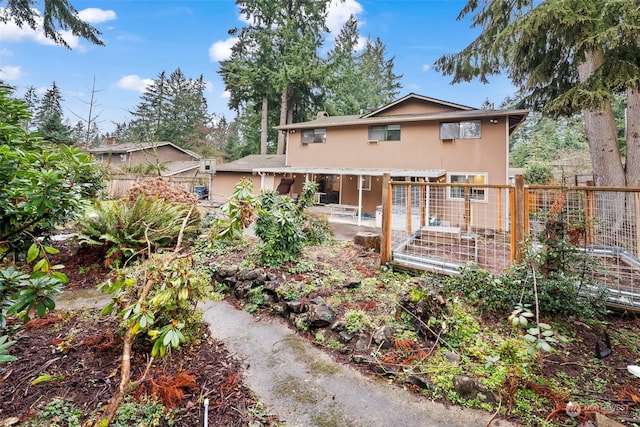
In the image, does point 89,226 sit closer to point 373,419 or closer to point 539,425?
point 373,419

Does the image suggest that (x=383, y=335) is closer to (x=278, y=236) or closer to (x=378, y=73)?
(x=278, y=236)

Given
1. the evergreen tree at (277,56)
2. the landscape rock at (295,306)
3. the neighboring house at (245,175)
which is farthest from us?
the evergreen tree at (277,56)

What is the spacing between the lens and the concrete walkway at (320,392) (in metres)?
2.08

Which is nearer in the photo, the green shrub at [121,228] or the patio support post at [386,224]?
the patio support post at [386,224]

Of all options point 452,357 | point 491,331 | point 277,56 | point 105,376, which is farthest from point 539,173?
point 105,376

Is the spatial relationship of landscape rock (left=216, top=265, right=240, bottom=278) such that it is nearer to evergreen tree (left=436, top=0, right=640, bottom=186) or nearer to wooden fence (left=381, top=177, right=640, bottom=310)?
wooden fence (left=381, top=177, right=640, bottom=310)

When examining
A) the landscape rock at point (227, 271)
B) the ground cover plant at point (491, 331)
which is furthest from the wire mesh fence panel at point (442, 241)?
the landscape rock at point (227, 271)

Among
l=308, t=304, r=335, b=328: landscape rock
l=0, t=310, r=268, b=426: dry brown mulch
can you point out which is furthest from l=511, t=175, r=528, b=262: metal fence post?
l=0, t=310, r=268, b=426: dry brown mulch

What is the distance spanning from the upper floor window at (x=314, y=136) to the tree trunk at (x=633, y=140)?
10659mm

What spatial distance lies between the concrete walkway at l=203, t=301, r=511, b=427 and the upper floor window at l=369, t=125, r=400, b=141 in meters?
11.3

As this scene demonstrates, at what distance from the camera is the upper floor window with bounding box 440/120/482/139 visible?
430 inches

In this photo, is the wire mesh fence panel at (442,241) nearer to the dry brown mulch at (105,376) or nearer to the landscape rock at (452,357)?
the landscape rock at (452,357)

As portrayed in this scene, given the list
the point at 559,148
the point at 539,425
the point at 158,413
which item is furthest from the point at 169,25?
the point at 559,148

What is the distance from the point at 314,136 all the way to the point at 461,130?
23.1 feet
